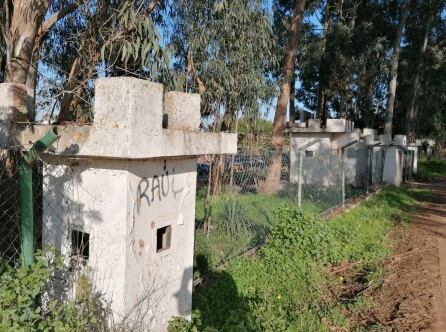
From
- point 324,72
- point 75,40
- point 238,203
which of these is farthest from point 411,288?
point 324,72

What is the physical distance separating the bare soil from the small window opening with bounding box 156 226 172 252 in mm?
2515

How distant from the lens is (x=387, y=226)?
8781mm

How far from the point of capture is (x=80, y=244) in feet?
8.68

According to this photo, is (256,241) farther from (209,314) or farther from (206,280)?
(209,314)

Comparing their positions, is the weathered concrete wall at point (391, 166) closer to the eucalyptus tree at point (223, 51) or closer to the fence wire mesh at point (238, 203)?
the fence wire mesh at point (238, 203)

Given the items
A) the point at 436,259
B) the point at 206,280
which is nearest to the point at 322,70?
the point at 436,259

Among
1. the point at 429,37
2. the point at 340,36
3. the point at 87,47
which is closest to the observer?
the point at 87,47

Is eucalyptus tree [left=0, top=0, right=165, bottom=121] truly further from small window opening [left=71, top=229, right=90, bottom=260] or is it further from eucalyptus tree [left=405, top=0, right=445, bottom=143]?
eucalyptus tree [left=405, top=0, right=445, bottom=143]

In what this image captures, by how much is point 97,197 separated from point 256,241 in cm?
432

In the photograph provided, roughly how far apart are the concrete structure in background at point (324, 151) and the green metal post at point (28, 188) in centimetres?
1282

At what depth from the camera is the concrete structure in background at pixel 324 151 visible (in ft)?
48.8

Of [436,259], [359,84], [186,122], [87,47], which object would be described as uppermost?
[359,84]

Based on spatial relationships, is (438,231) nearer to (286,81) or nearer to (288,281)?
Answer: (288,281)

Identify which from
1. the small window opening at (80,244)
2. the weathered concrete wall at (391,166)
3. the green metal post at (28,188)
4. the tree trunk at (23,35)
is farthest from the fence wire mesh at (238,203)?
the weathered concrete wall at (391,166)
